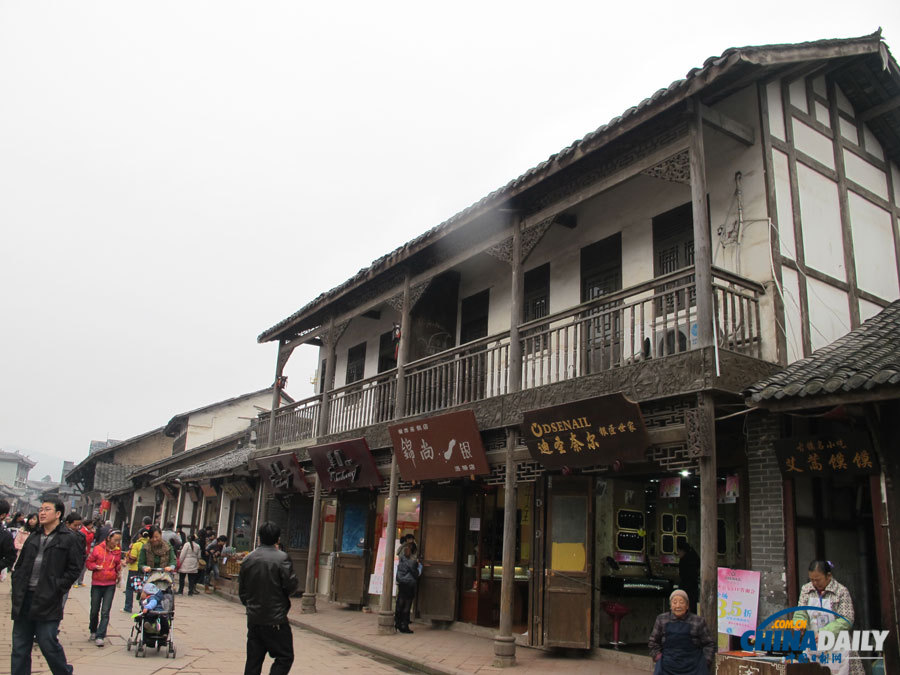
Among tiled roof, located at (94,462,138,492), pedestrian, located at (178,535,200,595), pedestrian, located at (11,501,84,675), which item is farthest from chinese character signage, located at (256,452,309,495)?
tiled roof, located at (94,462,138,492)

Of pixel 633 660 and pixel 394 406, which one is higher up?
pixel 394 406

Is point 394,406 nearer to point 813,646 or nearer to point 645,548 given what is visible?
point 645,548

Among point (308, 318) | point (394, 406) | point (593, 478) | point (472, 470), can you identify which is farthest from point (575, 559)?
point (308, 318)

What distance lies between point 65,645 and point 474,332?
27.7ft

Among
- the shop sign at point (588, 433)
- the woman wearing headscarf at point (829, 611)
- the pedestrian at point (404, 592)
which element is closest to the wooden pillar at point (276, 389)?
the pedestrian at point (404, 592)

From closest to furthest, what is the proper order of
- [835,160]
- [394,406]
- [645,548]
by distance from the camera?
1. [835,160]
2. [645,548]
3. [394,406]

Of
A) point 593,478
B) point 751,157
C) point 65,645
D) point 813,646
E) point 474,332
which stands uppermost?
point 751,157

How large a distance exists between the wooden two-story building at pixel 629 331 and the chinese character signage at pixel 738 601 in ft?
0.64

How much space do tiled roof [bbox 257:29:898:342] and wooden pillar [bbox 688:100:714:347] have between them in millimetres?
404

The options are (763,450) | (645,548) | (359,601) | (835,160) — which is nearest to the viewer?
(763,450)

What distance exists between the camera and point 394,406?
14594 millimetres

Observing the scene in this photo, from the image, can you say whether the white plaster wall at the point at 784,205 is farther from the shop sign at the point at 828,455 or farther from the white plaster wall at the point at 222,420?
the white plaster wall at the point at 222,420

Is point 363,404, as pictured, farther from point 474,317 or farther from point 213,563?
point 213,563

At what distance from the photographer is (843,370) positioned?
7.30 meters
